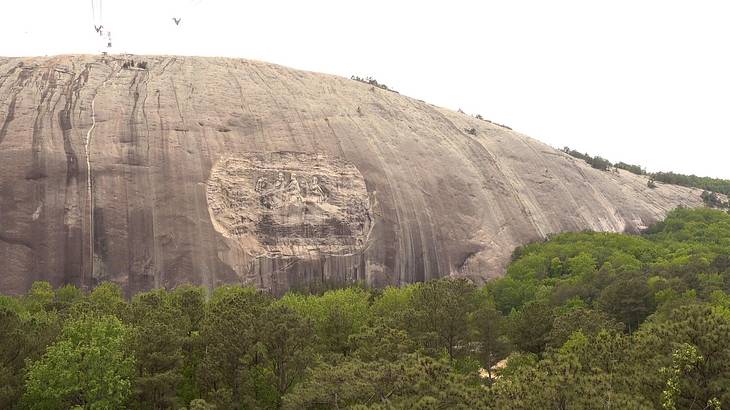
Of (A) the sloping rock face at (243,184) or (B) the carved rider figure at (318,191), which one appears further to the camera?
(B) the carved rider figure at (318,191)

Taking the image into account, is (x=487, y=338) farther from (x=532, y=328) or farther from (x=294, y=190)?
(x=294, y=190)

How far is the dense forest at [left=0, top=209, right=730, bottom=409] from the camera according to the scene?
19.7 m

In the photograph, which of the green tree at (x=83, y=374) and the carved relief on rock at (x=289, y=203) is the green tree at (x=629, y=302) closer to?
the carved relief on rock at (x=289, y=203)

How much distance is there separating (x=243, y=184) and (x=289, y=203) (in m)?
3.40

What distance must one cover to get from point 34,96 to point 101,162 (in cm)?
939

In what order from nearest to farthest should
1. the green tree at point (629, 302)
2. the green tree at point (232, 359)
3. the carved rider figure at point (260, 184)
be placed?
the green tree at point (232, 359) < the green tree at point (629, 302) < the carved rider figure at point (260, 184)

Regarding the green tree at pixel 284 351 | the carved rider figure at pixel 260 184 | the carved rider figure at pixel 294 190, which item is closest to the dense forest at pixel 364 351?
the green tree at pixel 284 351

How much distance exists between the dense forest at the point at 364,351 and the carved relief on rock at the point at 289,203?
5.75 meters

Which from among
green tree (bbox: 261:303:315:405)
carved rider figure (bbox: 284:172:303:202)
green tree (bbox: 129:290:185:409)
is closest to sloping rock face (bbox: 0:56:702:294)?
carved rider figure (bbox: 284:172:303:202)

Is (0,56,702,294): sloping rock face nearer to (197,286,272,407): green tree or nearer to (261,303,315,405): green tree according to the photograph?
(197,286,272,407): green tree

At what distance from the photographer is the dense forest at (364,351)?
776 inches

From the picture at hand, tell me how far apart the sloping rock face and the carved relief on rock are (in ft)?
0.32

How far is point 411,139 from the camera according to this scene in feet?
196

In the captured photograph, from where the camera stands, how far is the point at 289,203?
160 ft
